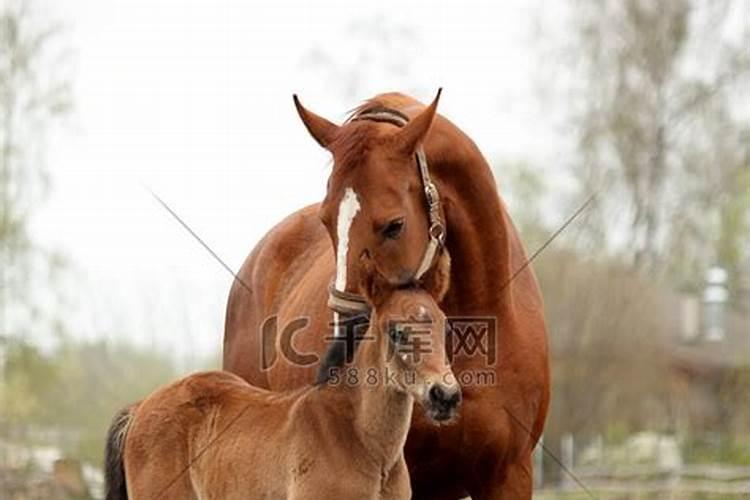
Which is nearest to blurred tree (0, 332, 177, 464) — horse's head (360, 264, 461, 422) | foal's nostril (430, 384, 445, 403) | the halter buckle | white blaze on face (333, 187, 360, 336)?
the halter buckle

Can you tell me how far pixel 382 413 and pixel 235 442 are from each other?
0.68 metres

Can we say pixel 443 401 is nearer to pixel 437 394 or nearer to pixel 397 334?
pixel 437 394

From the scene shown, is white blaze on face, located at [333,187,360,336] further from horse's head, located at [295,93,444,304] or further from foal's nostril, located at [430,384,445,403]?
foal's nostril, located at [430,384,445,403]

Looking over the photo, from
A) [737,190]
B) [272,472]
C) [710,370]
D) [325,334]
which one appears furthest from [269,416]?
[710,370]

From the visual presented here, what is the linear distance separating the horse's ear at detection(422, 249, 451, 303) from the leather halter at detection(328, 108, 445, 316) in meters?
0.03

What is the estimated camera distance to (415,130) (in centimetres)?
584

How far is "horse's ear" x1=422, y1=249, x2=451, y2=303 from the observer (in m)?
5.75

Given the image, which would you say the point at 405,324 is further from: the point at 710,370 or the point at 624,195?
the point at 710,370

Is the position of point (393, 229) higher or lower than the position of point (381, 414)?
higher

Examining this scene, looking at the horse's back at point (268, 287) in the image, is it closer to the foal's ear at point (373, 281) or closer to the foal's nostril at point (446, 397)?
the foal's ear at point (373, 281)

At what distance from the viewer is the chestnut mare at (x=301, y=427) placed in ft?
17.9

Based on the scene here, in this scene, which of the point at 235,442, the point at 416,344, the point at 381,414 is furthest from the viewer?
the point at 235,442

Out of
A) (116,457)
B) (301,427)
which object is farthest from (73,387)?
(301,427)

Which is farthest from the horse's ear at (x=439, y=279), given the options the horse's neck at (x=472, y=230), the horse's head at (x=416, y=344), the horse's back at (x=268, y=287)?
the horse's back at (x=268, y=287)
